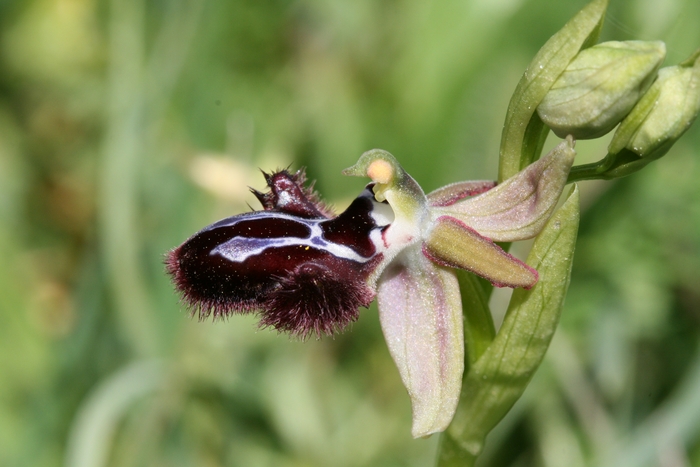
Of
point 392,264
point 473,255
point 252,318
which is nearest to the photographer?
point 473,255

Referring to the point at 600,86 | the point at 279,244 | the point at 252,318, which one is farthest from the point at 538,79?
the point at 252,318

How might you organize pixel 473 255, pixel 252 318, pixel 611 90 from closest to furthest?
pixel 611 90 → pixel 473 255 → pixel 252 318

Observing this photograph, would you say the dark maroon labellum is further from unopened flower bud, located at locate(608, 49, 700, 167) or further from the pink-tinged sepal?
unopened flower bud, located at locate(608, 49, 700, 167)

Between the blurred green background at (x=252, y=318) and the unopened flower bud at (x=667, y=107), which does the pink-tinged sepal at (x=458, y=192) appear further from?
the blurred green background at (x=252, y=318)

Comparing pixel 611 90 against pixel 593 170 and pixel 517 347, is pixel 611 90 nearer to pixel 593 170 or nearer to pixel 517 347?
pixel 593 170

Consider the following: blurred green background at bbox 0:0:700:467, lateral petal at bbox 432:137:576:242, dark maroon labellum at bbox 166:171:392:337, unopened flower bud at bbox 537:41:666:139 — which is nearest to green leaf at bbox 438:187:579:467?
lateral petal at bbox 432:137:576:242

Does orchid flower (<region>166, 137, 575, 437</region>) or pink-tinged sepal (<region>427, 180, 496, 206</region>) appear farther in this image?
pink-tinged sepal (<region>427, 180, 496, 206</region>)

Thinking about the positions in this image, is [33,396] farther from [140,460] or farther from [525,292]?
[525,292]
